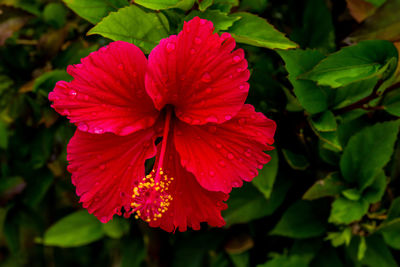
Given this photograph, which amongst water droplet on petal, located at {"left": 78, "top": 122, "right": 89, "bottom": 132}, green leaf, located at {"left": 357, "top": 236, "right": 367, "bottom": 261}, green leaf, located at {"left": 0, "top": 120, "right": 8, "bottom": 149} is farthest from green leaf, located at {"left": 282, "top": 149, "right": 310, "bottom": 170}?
green leaf, located at {"left": 0, "top": 120, "right": 8, "bottom": 149}

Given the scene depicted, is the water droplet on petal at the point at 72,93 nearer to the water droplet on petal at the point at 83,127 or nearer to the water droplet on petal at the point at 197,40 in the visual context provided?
the water droplet on petal at the point at 83,127

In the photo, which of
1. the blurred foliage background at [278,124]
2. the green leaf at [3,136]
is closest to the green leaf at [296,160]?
the blurred foliage background at [278,124]

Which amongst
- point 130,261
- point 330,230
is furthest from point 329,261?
point 130,261

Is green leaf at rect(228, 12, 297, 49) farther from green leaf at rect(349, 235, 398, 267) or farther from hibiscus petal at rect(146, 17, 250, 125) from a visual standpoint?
green leaf at rect(349, 235, 398, 267)

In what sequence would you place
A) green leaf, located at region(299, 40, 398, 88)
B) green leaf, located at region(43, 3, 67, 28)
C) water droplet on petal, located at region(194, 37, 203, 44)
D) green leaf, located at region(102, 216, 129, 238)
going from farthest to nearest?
1. green leaf, located at region(102, 216, 129, 238)
2. green leaf, located at region(43, 3, 67, 28)
3. green leaf, located at region(299, 40, 398, 88)
4. water droplet on petal, located at region(194, 37, 203, 44)

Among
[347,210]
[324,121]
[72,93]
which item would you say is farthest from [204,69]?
[347,210]
